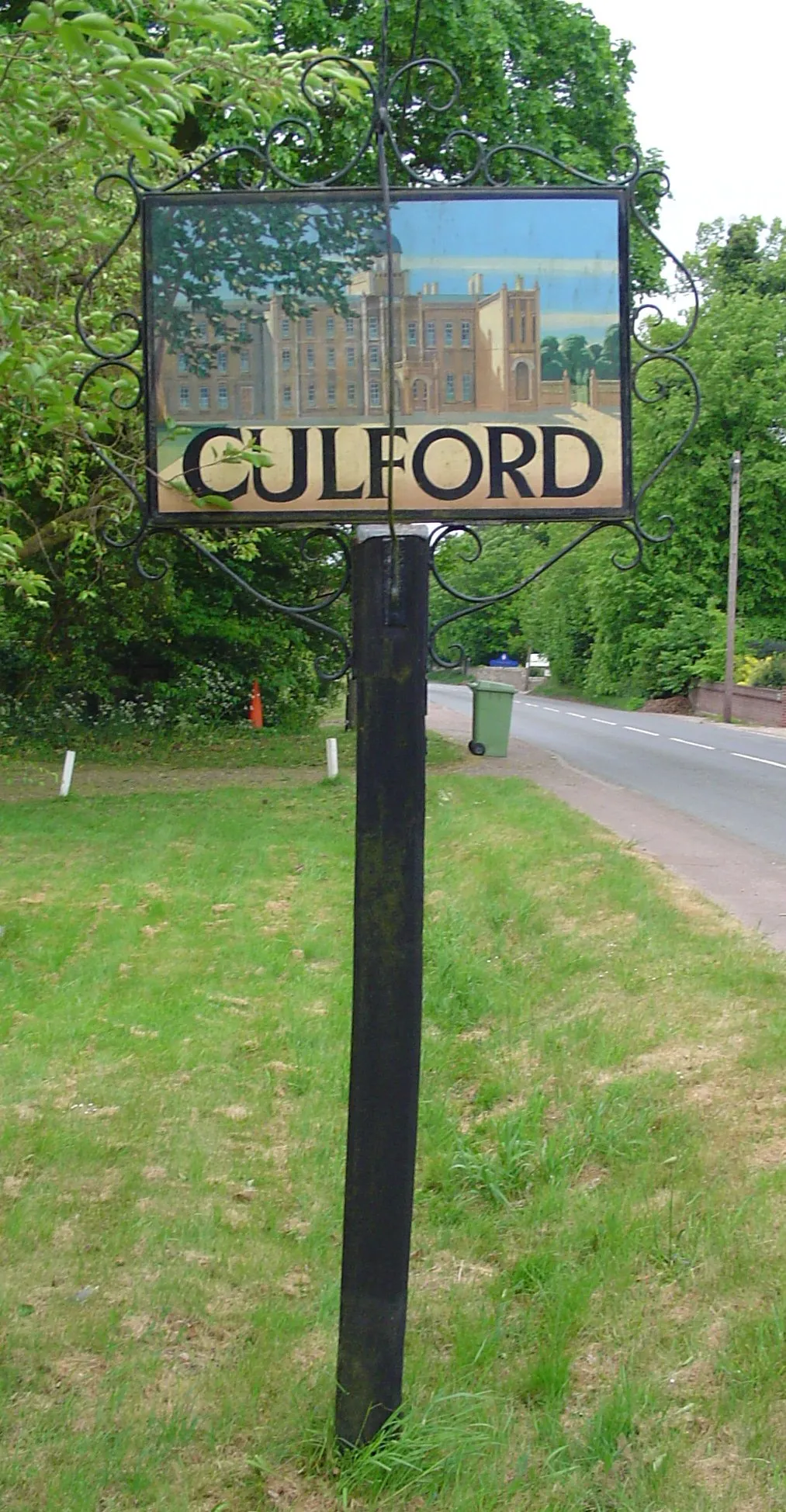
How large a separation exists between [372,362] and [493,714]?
62.2 ft

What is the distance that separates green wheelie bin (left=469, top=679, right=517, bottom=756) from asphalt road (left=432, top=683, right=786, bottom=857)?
1.35m

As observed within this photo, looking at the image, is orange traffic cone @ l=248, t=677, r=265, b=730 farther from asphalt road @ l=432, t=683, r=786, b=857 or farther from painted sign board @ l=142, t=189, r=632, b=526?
painted sign board @ l=142, t=189, r=632, b=526

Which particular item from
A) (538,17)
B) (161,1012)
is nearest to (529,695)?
(538,17)

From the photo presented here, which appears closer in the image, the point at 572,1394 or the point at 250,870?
the point at 572,1394

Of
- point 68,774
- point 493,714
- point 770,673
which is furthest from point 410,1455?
point 770,673

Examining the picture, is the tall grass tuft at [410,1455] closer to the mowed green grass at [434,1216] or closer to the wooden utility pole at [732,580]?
the mowed green grass at [434,1216]

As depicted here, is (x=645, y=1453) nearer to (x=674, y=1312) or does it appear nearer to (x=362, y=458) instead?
(x=674, y=1312)

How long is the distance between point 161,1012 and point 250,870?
182 inches

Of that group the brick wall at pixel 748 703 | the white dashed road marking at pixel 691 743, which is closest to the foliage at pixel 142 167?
the white dashed road marking at pixel 691 743

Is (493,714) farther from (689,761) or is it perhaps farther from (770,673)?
(770,673)

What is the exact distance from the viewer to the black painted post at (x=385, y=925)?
3.04 metres

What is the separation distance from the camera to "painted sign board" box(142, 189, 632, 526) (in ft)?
10.2

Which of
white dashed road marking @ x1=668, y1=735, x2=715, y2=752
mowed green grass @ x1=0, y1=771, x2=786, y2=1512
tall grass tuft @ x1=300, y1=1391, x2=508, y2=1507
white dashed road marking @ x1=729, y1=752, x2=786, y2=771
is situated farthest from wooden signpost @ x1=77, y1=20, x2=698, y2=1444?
white dashed road marking @ x1=668, y1=735, x2=715, y2=752

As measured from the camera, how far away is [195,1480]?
3.22 m
